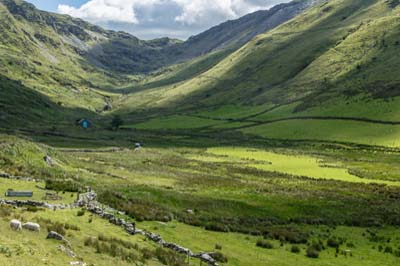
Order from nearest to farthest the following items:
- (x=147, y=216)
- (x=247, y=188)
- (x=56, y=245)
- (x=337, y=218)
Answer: (x=56, y=245), (x=147, y=216), (x=337, y=218), (x=247, y=188)

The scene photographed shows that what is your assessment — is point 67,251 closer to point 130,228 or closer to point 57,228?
point 57,228

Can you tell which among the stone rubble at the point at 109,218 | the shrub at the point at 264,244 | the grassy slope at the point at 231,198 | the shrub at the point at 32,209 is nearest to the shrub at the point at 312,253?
the grassy slope at the point at 231,198

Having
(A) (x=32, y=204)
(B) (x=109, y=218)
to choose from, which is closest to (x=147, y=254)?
(B) (x=109, y=218)

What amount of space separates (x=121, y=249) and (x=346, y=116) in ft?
544

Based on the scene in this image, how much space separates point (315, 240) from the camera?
44625 mm

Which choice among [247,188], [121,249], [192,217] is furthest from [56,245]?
[247,188]

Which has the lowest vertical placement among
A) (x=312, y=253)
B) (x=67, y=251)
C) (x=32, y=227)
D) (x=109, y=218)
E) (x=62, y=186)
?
(x=312, y=253)

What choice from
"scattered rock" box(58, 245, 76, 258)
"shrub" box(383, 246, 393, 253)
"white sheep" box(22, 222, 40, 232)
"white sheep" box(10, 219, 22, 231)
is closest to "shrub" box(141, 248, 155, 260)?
"scattered rock" box(58, 245, 76, 258)

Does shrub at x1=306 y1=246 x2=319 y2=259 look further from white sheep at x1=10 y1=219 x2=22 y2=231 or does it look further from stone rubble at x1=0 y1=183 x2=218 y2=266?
white sheep at x1=10 y1=219 x2=22 y2=231

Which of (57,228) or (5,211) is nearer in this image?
(57,228)

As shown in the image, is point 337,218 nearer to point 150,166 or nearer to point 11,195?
point 11,195

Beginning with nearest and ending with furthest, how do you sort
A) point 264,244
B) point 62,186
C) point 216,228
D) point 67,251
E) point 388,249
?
point 67,251
point 264,244
point 388,249
point 216,228
point 62,186

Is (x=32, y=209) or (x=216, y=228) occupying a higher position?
(x=32, y=209)

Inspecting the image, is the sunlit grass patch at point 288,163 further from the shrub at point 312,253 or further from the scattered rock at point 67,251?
the scattered rock at point 67,251
